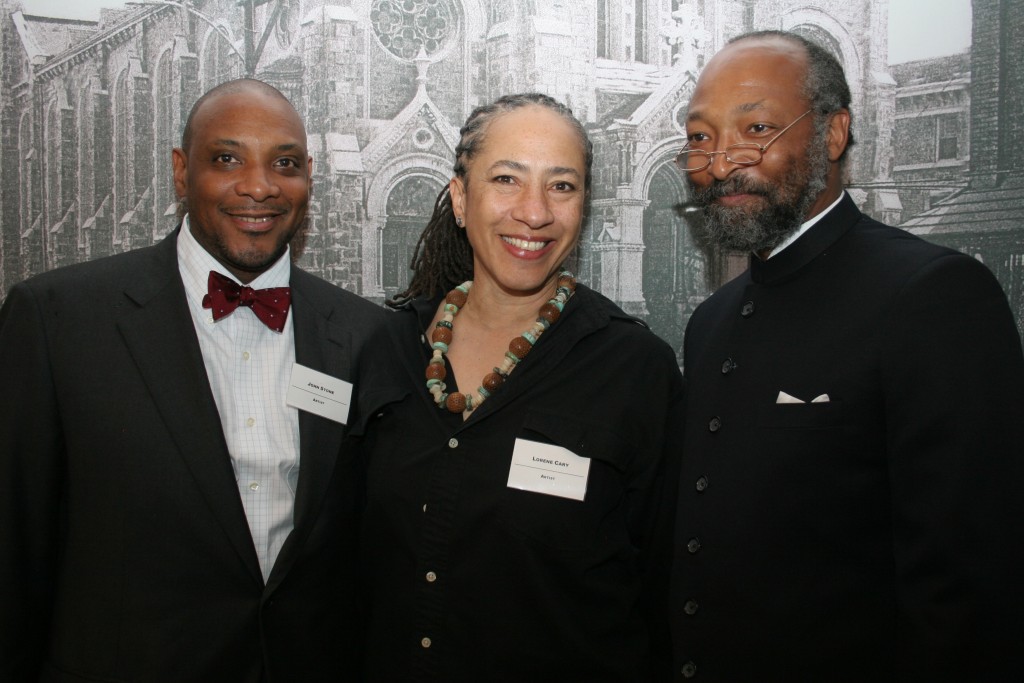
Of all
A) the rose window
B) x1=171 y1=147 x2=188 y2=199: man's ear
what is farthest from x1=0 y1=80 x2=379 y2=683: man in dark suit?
the rose window

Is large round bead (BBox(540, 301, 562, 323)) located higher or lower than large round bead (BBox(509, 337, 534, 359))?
higher

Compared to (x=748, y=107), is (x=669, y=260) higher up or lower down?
lower down

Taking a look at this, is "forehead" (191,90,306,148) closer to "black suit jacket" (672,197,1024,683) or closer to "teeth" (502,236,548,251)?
"teeth" (502,236,548,251)

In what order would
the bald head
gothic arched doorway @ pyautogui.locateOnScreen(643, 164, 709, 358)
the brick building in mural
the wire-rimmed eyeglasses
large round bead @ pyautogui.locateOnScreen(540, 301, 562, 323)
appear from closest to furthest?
the wire-rimmed eyeglasses, large round bead @ pyautogui.locateOnScreen(540, 301, 562, 323), the bald head, the brick building in mural, gothic arched doorway @ pyautogui.locateOnScreen(643, 164, 709, 358)

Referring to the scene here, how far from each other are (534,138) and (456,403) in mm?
737

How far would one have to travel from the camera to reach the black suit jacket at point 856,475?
147 centimetres

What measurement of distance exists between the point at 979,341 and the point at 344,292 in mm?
1807

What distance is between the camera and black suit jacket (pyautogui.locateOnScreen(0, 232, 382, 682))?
6.26 feet

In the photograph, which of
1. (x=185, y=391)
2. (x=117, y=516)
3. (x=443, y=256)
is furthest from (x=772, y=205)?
(x=117, y=516)

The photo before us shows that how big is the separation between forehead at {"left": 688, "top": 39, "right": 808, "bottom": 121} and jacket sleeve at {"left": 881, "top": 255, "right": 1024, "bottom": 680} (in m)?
0.60

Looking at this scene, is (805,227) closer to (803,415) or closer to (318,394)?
(803,415)

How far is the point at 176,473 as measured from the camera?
1.95 m

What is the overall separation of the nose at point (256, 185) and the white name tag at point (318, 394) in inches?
19.6

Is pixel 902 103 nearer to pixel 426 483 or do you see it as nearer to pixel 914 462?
pixel 914 462
